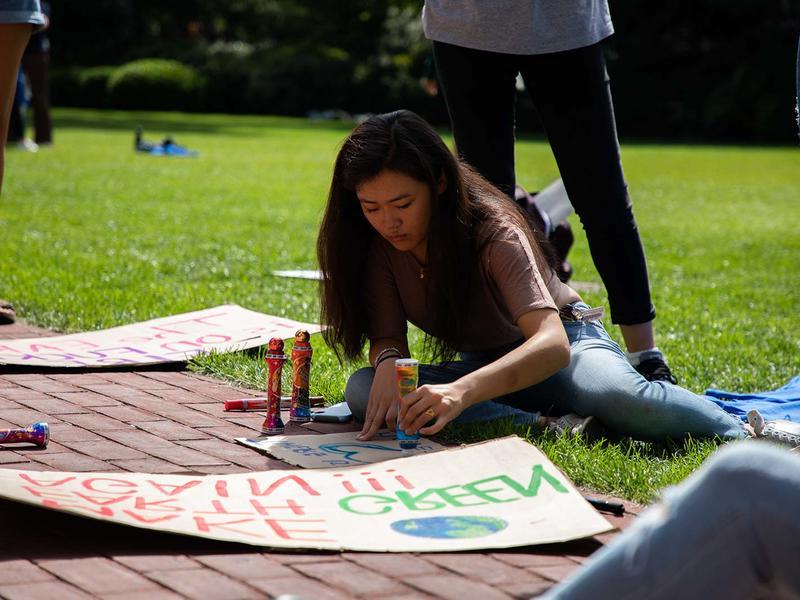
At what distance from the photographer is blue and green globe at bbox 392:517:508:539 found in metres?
2.92

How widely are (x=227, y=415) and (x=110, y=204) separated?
6.99 meters

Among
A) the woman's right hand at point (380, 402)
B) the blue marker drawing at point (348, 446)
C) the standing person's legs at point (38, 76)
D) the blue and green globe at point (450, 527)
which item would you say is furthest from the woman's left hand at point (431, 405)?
the standing person's legs at point (38, 76)

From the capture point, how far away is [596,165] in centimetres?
461

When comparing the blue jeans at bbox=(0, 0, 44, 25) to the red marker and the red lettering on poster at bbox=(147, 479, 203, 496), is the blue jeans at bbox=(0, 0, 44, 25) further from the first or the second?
the red lettering on poster at bbox=(147, 479, 203, 496)

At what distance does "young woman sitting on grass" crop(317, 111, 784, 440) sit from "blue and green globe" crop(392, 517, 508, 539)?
524mm

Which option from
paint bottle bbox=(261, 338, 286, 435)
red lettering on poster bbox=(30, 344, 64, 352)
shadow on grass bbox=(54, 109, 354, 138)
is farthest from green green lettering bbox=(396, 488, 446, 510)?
shadow on grass bbox=(54, 109, 354, 138)

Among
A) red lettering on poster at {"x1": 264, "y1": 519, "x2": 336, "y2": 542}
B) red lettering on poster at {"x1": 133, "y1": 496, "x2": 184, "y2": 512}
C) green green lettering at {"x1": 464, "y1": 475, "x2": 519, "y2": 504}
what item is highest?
green green lettering at {"x1": 464, "y1": 475, "x2": 519, "y2": 504}

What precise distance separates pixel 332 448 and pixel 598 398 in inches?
33.6

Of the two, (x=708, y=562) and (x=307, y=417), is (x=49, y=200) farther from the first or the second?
(x=708, y=562)

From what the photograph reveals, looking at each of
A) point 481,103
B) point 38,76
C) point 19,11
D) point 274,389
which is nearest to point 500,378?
point 274,389

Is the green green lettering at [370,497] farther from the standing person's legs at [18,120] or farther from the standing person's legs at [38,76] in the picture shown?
the standing person's legs at [18,120]

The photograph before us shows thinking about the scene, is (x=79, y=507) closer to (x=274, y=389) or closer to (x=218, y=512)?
(x=218, y=512)

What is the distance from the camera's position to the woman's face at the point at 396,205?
3.81 metres

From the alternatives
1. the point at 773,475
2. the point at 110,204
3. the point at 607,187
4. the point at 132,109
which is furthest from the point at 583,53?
the point at 132,109
